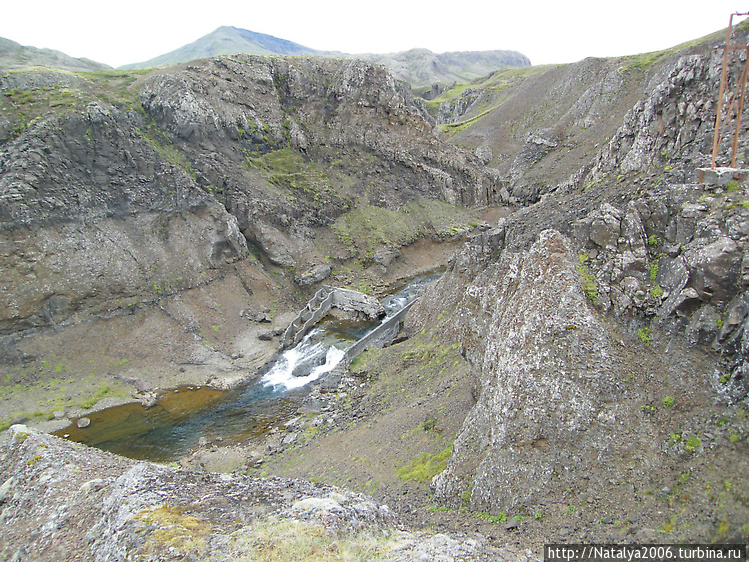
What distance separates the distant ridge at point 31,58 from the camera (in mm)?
43188

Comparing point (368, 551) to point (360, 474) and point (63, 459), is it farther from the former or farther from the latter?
point (63, 459)

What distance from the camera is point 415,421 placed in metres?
16.1

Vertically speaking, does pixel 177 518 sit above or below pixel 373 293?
above

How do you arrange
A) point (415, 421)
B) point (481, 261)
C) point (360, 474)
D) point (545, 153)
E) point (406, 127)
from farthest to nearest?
point (545, 153) → point (406, 127) → point (481, 261) → point (415, 421) → point (360, 474)

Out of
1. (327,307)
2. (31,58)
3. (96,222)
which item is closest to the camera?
(96,222)

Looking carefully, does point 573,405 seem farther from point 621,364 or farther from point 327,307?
point 327,307

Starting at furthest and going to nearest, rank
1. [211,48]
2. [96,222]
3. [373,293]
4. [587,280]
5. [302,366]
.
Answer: [211,48]
[373,293]
[96,222]
[302,366]
[587,280]

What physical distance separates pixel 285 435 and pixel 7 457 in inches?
422

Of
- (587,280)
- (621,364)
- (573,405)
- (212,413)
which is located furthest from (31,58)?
(621,364)

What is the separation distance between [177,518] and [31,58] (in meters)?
59.5

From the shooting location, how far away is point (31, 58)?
4584 centimetres

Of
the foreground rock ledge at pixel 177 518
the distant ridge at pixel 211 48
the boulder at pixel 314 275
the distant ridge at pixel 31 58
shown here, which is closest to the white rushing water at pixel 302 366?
the boulder at pixel 314 275

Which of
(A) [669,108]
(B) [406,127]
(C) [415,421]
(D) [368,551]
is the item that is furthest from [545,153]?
(D) [368,551]

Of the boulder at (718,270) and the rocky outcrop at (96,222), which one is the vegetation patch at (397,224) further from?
the boulder at (718,270)
